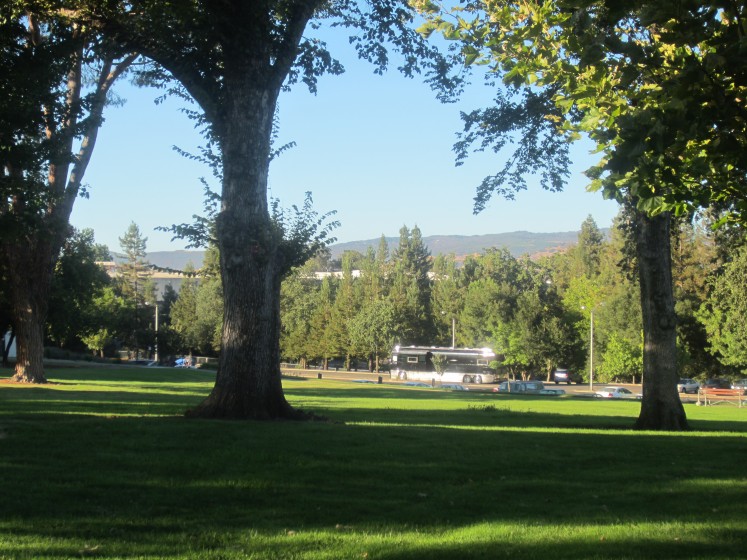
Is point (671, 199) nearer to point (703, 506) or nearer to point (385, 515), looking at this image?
point (703, 506)

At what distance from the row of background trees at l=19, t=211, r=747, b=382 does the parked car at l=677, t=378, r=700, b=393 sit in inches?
58.3

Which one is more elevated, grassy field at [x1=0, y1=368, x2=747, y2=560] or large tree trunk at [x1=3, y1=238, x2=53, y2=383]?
large tree trunk at [x1=3, y1=238, x2=53, y2=383]

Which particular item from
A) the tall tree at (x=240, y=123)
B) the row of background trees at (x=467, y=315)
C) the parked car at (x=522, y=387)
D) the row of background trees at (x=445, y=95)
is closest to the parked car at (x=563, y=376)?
the row of background trees at (x=467, y=315)

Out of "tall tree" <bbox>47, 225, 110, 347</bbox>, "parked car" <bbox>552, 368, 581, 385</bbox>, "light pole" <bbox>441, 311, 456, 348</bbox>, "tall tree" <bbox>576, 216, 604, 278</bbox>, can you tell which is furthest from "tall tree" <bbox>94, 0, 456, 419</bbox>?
"tall tree" <bbox>576, 216, 604, 278</bbox>

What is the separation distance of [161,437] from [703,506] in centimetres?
672

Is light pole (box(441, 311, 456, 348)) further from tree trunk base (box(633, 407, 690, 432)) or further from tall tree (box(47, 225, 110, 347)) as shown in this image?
tree trunk base (box(633, 407, 690, 432))

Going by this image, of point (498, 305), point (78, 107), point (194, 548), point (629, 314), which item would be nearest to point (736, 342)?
point (629, 314)

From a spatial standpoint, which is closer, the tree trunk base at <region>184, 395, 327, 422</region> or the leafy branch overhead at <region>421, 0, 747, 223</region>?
the leafy branch overhead at <region>421, 0, 747, 223</region>

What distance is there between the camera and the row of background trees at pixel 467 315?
2849 inches

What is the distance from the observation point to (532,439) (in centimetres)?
1282

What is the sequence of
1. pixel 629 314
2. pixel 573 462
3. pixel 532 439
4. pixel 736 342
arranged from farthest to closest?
pixel 629 314 → pixel 736 342 → pixel 532 439 → pixel 573 462

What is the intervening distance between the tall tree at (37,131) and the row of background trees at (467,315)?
1376 inches

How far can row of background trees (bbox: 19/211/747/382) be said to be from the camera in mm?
72375

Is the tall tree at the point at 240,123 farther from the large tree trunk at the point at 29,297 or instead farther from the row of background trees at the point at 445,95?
the large tree trunk at the point at 29,297
